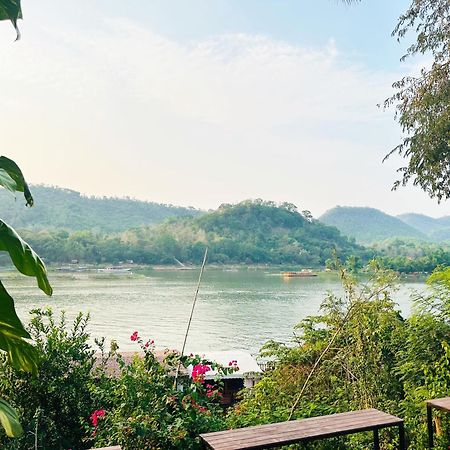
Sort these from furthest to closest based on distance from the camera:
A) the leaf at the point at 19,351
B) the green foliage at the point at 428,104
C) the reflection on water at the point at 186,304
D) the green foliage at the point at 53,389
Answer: the reflection on water at the point at 186,304, the green foliage at the point at 428,104, the green foliage at the point at 53,389, the leaf at the point at 19,351

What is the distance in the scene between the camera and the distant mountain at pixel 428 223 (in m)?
84.8

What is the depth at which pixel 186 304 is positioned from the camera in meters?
25.4

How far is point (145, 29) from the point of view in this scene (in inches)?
346

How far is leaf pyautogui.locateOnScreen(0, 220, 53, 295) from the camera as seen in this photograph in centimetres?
111

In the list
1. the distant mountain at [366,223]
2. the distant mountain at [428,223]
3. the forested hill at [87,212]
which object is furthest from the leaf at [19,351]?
the distant mountain at [428,223]

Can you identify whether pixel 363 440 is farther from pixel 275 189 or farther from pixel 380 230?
pixel 380 230

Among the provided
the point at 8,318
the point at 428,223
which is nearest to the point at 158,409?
the point at 8,318

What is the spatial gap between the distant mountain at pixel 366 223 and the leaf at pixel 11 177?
6532 cm

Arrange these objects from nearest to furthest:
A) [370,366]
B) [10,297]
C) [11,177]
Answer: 1. [10,297]
2. [11,177]
3. [370,366]

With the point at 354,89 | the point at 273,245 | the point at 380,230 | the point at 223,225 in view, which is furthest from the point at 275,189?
the point at 354,89

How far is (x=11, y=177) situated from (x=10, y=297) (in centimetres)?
28

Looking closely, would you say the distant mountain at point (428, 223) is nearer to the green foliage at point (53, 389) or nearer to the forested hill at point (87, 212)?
the forested hill at point (87, 212)

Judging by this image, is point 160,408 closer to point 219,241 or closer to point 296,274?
point 219,241

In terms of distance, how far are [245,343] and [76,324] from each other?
1389 centimetres
